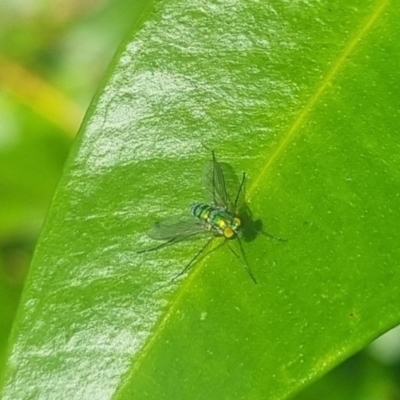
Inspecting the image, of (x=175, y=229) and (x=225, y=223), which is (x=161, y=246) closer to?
(x=175, y=229)

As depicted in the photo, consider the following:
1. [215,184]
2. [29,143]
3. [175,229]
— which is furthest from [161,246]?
[29,143]

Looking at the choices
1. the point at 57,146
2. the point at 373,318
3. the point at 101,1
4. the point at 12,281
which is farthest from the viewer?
the point at 101,1

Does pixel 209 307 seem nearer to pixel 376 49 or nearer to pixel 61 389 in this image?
pixel 61 389

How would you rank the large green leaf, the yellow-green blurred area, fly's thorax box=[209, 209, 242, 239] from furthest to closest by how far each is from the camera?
the yellow-green blurred area, fly's thorax box=[209, 209, 242, 239], the large green leaf

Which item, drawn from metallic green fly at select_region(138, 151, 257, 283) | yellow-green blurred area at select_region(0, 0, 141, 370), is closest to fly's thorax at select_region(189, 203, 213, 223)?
metallic green fly at select_region(138, 151, 257, 283)

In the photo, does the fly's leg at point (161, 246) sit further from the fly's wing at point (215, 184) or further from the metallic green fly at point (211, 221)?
the fly's wing at point (215, 184)

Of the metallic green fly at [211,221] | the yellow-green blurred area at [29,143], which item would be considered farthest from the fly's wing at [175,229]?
the yellow-green blurred area at [29,143]

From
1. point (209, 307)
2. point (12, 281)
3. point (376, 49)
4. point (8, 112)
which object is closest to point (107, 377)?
point (209, 307)

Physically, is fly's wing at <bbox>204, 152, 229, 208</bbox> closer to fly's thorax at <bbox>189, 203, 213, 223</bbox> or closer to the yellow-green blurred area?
fly's thorax at <bbox>189, 203, 213, 223</bbox>
